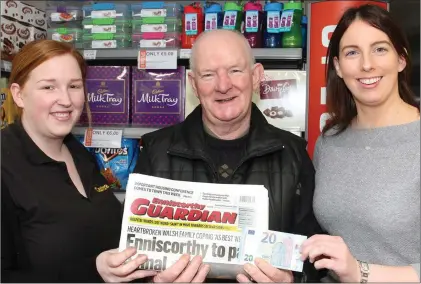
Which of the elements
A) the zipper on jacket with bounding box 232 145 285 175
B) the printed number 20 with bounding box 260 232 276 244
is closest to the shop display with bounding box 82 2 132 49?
the zipper on jacket with bounding box 232 145 285 175

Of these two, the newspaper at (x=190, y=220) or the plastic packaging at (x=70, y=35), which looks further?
the plastic packaging at (x=70, y=35)

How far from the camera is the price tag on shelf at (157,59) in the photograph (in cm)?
269

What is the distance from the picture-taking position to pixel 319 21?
262 centimetres

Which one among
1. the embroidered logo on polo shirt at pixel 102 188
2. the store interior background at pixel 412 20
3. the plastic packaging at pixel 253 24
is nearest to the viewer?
the embroidered logo on polo shirt at pixel 102 188

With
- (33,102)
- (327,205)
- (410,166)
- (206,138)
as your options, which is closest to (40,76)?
(33,102)

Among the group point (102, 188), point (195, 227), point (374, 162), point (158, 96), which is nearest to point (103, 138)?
point (158, 96)

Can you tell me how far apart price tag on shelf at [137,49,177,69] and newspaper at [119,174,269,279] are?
4.22 ft

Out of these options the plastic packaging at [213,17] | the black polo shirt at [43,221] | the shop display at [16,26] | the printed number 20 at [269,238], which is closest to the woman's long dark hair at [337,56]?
the printed number 20 at [269,238]

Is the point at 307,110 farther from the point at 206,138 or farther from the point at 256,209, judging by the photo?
the point at 256,209

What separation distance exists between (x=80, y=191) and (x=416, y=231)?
1.33m

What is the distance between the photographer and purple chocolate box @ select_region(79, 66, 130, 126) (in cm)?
291

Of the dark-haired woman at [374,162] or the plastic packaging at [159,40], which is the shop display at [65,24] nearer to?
the plastic packaging at [159,40]

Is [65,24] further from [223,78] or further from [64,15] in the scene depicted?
[223,78]

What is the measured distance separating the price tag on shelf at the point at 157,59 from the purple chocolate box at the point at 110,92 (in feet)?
0.74
